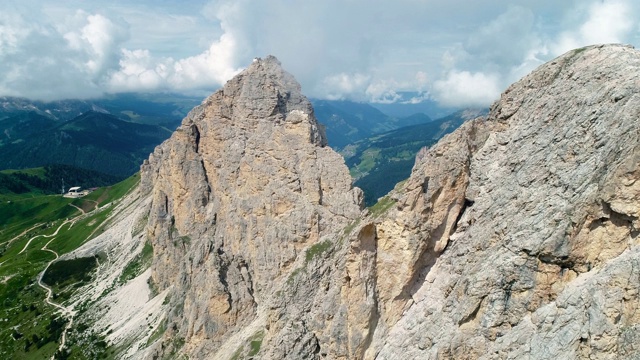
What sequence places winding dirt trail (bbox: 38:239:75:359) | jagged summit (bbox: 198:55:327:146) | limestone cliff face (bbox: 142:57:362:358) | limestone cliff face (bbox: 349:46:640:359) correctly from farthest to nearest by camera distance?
winding dirt trail (bbox: 38:239:75:359) < jagged summit (bbox: 198:55:327:146) < limestone cliff face (bbox: 142:57:362:358) < limestone cliff face (bbox: 349:46:640:359)

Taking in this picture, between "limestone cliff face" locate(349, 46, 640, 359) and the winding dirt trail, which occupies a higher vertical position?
"limestone cliff face" locate(349, 46, 640, 359)

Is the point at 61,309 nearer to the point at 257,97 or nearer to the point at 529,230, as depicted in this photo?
the point at 257,97

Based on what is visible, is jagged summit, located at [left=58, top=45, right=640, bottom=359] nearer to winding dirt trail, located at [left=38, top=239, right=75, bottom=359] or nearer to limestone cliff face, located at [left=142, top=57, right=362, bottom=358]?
limestone cliff face, located at [left=142, top=57, right=362, bottom=358]

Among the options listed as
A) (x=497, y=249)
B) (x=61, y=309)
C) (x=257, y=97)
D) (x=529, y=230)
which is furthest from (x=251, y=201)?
(x=61, y=309)

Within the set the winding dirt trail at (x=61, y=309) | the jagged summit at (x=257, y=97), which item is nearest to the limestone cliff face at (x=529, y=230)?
the jagged summit at (x=257, y=97)

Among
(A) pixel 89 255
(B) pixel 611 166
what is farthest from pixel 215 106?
(A) pixel 89 255

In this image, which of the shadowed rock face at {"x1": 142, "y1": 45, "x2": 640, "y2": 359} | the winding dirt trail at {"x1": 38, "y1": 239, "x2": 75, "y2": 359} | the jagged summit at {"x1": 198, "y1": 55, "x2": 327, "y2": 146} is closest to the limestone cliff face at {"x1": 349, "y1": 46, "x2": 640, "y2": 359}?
the shadowed rock face at {"x1": 142, "y1": 45, "x2": 640, "y2": 359}

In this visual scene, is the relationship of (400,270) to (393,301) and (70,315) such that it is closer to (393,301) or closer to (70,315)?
(393,301)

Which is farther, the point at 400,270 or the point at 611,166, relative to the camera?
the point at 400,270
